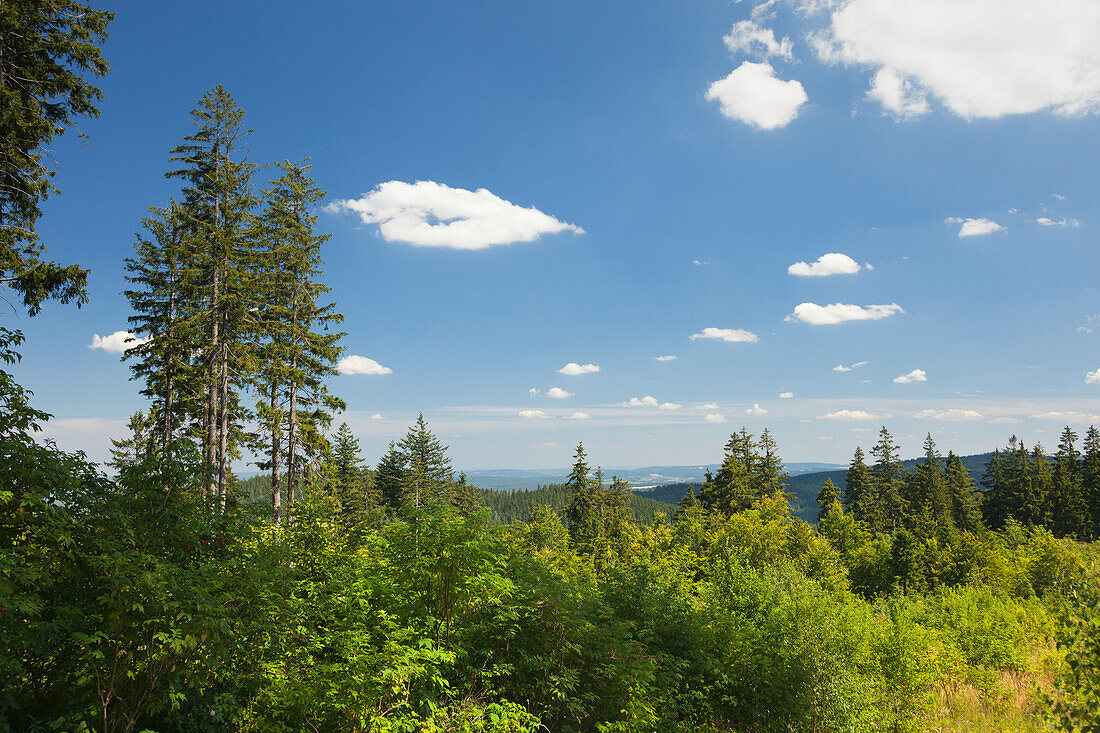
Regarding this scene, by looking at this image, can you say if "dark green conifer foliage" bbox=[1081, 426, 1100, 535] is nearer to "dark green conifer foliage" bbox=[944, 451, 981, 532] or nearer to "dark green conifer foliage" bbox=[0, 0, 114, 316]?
"dark green conifer foliage" bbox=[944, 451, 981, 532]

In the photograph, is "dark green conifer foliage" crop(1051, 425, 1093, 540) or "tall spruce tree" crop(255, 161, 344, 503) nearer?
"tall spruce tree" crop(255, 161, 344, 503)

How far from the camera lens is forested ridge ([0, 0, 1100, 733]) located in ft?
17.1

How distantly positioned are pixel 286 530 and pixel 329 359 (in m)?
14.0

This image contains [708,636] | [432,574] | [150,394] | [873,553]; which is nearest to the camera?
[432,574]

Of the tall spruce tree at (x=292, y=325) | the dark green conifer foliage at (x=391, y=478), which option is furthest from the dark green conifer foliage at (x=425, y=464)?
the tall spruce tree at (x=292, y=325)

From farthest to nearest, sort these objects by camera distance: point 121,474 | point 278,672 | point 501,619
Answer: point 501,619
point 278,672
point 121,474

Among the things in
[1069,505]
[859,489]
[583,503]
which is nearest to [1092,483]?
[1069,505]

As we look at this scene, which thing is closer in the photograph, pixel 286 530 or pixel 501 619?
pixel 501 619

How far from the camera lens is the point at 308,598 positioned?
9.09 metres

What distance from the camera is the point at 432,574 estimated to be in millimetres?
7680

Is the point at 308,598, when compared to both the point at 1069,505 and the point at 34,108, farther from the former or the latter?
the point at 1069,505

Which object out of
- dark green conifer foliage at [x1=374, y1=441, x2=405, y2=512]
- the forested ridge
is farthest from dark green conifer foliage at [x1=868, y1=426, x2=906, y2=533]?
dark green conifer foliage at [x1=374, y1=441, x2=405, y2=512]

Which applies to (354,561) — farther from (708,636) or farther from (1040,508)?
(1040,508)

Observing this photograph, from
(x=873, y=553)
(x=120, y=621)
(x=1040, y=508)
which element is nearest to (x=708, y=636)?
(x=120, y=621)
